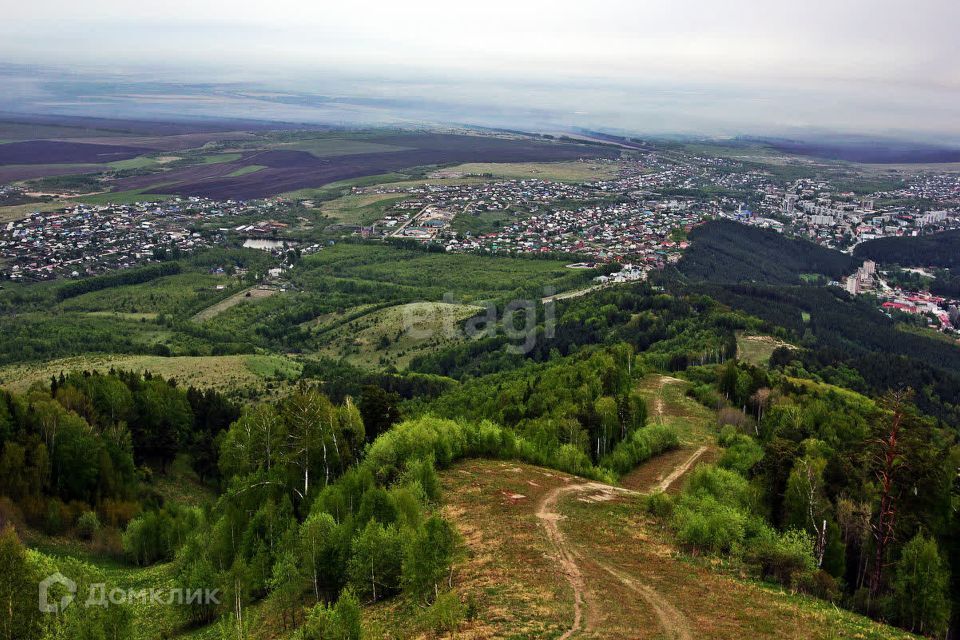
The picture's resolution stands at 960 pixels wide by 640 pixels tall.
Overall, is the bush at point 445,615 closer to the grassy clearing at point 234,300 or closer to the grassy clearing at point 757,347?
the grassy clearing at point 757,347

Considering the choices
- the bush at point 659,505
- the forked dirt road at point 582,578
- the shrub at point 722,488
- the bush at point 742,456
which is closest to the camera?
the forked dirt road at point 582,578

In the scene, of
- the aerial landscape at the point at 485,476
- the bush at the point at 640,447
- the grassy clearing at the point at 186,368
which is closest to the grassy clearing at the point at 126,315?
the aerial landscape at the point at 485,476

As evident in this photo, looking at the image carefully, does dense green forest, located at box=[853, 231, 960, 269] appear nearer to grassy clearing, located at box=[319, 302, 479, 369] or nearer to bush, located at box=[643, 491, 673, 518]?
grassy clearing, located at box=[319, 302, 479, 369]

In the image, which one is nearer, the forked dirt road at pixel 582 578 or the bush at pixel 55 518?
the forked dirt road at pixel 582 578

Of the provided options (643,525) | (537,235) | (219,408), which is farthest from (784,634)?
(537,235)

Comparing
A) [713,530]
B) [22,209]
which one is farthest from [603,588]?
[22,209]

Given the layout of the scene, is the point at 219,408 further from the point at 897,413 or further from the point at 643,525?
the point at 897,413

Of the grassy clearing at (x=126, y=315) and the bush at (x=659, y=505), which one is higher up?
the bush at (x=659, y=505)
